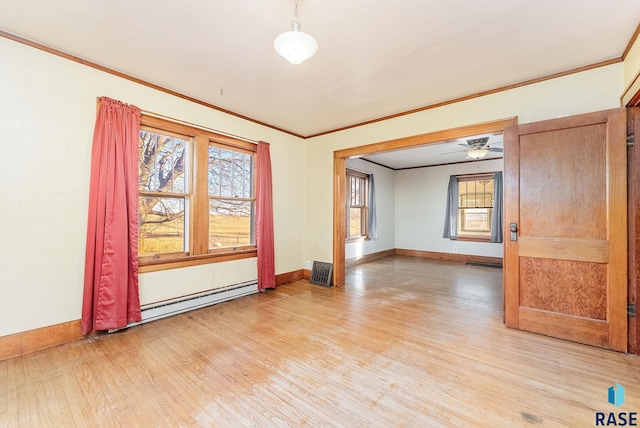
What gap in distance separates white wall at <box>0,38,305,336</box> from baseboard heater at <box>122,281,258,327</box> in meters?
0.29

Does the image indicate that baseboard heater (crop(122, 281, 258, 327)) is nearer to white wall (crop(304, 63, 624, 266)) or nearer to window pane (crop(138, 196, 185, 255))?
window pane (crop(138, 196, 185, 255))

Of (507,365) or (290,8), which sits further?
(507,365)

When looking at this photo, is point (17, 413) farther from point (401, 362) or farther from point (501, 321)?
point (501, 321)

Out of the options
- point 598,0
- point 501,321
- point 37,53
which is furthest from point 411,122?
point 37,53

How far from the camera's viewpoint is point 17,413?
163 centimetres

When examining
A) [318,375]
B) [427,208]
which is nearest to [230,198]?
[318,375]

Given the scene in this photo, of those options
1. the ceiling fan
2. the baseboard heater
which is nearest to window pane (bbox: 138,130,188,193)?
the baseboard heater

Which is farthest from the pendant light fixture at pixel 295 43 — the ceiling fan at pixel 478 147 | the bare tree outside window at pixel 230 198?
the ceiling fan at pixel 478 147

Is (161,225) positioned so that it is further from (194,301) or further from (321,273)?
(321,273)

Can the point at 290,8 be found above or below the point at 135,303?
above

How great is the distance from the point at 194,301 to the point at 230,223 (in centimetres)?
118

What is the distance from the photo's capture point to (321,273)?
4.67 m

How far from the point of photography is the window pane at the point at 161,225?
3115mm

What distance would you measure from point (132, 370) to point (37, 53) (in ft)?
9.43
